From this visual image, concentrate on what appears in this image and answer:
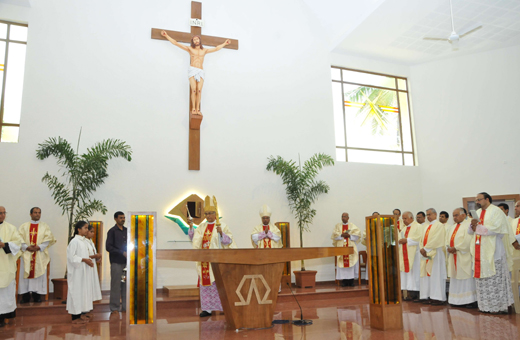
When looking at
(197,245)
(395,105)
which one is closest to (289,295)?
(197,245)

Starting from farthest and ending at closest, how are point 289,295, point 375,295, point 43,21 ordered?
point 43,21
point 289,295
point 375,295

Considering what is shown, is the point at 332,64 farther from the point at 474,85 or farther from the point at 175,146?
the point at 175,146

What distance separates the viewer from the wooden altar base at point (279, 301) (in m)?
6.14

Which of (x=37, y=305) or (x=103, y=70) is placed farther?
(x=103, y=70)

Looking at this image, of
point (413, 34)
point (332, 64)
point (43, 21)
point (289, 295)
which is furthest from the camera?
point (332, 64)

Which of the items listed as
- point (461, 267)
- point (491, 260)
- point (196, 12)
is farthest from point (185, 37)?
point (491, 260)

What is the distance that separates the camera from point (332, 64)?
10.2m

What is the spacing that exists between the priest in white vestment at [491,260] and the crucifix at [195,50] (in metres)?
4.98

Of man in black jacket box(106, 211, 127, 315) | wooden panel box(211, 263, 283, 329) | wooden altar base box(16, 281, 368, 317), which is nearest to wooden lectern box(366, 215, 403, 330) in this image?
wooden panel box(211, 263, 283, 329)

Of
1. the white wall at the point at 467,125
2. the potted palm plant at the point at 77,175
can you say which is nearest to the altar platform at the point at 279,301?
the potted palm plant at the point at 77,175

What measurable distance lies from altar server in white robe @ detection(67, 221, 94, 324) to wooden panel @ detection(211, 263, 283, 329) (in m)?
1.90

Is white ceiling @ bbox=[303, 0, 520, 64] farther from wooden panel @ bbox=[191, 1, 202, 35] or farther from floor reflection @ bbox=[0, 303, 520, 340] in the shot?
floor reflection @ bbox=[0, 303, 520, 340]

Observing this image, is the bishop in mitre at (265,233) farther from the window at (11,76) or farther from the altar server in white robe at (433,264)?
the window at (11,76)

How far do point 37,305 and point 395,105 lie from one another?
8772mm
